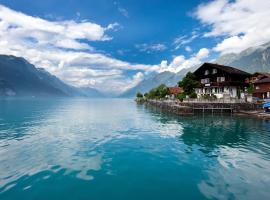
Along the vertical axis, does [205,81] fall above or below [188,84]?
above

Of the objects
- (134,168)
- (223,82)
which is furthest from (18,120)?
(223,82)

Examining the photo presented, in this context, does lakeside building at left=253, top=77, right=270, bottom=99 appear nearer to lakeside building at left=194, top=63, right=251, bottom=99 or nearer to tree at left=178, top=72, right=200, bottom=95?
lakeside building at left=194, top=63, right=251, bottom=99

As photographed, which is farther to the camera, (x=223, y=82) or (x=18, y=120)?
(x=223, y=82)

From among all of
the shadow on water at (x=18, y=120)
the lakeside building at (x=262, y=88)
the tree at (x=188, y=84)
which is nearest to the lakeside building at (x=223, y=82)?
the lakeside building at (x=262, y=88)

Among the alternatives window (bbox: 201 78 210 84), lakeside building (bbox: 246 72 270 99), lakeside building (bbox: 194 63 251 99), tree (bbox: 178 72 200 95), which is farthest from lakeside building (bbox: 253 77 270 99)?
tree (bbox: 178 72 200 95)

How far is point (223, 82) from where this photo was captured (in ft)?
198

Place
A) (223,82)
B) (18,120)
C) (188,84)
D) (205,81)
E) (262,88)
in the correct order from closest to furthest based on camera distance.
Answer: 1. (18,120)
2. (188,84)
3. (223,82)
4. (262,88)
5. (205,81)

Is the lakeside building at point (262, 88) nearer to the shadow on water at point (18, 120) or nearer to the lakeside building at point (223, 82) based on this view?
the lakeside building at point (223, 82)

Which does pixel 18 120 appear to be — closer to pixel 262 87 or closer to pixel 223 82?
pixel 223 82

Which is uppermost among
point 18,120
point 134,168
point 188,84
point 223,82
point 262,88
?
point 223,82

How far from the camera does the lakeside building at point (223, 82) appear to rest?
60.7 metres

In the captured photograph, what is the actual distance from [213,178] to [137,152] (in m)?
8.15

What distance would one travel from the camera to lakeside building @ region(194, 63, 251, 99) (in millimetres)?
60700

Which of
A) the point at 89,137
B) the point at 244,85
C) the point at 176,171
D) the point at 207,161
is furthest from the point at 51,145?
the point at 244,85
